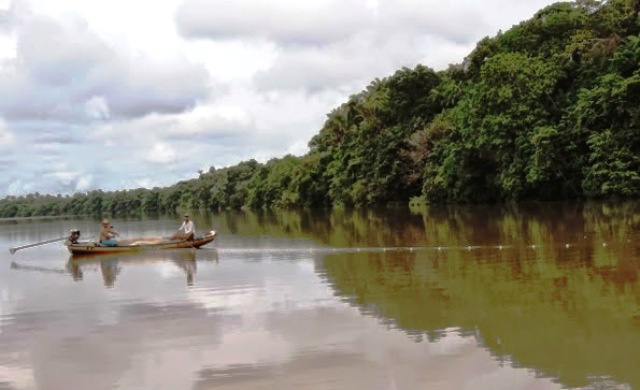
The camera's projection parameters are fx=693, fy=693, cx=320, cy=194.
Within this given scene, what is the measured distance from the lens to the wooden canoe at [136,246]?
85.4 feet

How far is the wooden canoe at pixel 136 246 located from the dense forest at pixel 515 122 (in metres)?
23.7

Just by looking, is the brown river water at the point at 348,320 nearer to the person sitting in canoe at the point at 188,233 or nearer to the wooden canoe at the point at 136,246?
the wooden canoe at the point at 136,246

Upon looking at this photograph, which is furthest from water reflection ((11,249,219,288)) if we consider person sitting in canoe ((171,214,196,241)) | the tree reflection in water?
person sitting in canoe ((171,214,196,241))

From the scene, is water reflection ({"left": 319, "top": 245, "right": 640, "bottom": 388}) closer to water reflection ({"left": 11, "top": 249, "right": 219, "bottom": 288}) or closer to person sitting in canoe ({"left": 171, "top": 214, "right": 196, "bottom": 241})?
water reflection ({"left": 11, "top": 249, "right": 219, "bottom": 288})

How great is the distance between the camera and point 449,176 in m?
51.3

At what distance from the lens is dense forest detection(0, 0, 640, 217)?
39781 mm

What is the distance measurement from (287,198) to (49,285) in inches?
2396

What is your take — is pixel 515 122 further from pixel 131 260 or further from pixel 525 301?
pixel 525 301

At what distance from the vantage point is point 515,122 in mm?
43219

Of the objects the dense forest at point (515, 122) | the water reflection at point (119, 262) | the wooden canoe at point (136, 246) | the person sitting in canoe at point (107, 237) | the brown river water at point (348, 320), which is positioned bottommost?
the brown river water at point (348, 320)

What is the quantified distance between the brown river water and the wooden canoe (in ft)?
14.0

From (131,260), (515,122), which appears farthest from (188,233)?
(515,122)

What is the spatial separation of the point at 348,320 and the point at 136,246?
16969 mm

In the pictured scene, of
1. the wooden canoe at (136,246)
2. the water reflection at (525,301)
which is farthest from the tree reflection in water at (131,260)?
the water reflection at (525,301)
